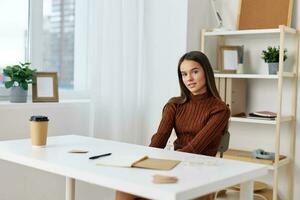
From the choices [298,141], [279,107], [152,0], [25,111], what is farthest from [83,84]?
[298,141]

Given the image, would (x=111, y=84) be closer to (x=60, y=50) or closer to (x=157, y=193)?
(x=60, y=50)

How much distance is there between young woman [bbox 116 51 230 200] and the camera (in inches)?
81.6

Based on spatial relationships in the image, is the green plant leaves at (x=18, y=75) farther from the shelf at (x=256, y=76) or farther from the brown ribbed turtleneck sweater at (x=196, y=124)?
the shelf at (x=256, y=76)

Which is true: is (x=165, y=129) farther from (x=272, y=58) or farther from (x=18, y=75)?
(x=272, y=58)

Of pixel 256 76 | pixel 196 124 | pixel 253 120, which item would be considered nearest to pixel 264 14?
pixel 256 76

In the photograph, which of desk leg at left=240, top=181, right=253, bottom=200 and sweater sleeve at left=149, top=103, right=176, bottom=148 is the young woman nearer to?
sweater sleeve at left=149, top=103, right=176, bottom=148

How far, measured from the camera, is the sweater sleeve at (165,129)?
2.20 metres

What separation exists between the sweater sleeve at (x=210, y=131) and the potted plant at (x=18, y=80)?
3.78 ft

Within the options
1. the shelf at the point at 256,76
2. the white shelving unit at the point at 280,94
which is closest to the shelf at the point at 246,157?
the white shelving unit at the point at 280,94

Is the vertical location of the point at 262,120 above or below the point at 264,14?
below

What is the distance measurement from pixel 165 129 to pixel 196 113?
176 millimetres

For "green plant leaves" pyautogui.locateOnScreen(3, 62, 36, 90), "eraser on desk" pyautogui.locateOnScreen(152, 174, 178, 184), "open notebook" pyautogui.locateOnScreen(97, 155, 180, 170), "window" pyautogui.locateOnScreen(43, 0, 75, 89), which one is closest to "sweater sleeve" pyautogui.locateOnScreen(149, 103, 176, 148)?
"open notebook" pyautogui.locateOnScreen(97, 155, 180, 170)

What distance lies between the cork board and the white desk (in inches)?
62.6

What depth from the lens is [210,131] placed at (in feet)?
6.76
